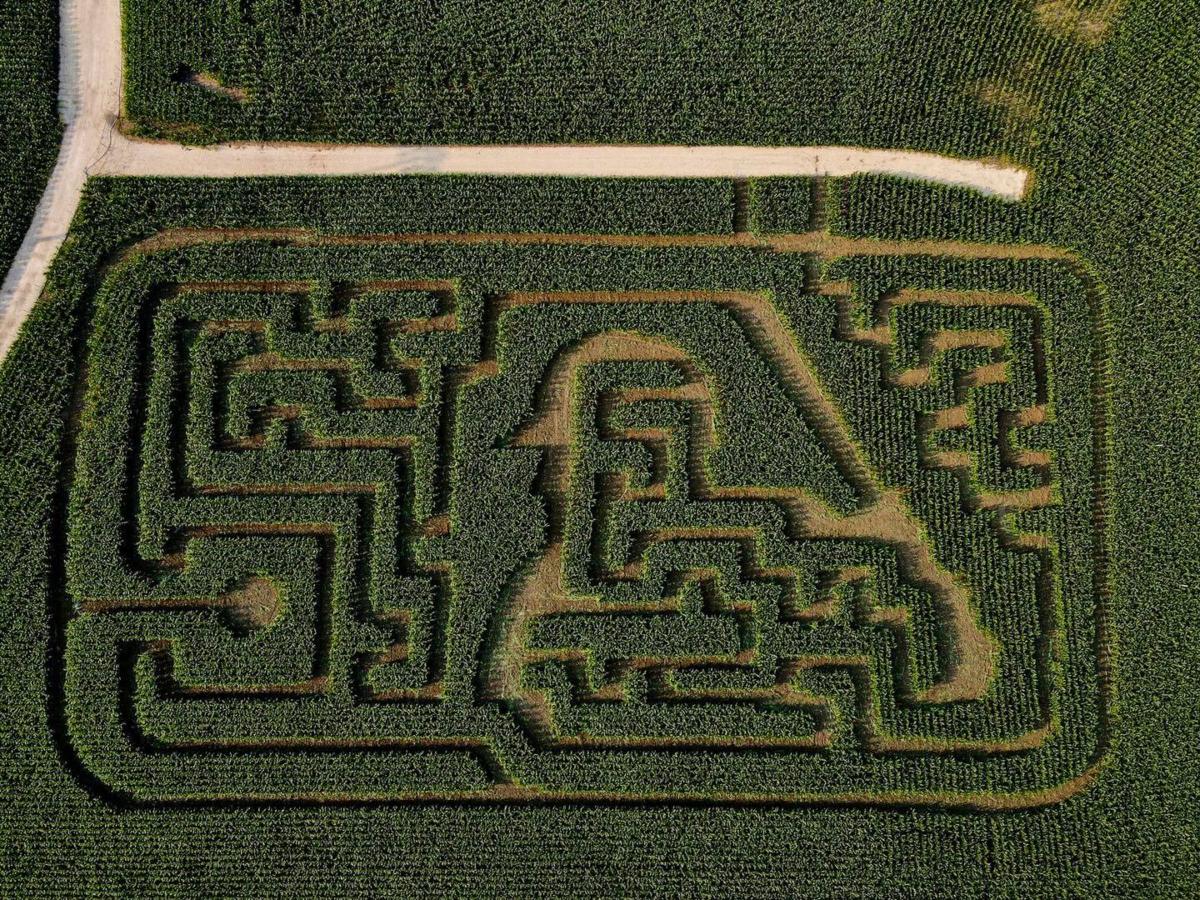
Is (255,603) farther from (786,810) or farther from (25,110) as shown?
(25,110)

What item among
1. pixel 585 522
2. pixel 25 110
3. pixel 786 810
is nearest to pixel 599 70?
pixel 585 522

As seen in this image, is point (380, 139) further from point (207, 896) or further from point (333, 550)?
point (207, 896)

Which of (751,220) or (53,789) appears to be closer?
(53,789)

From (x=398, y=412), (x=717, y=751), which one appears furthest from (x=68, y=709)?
(x=717, y=751)

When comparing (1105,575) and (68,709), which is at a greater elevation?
(1105,575)

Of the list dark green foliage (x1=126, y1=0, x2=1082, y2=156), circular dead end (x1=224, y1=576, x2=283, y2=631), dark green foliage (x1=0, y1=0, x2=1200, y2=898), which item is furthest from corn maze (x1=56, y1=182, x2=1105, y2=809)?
dark green foliage (x1=126, y1=0, x2=1082, y2=156)
